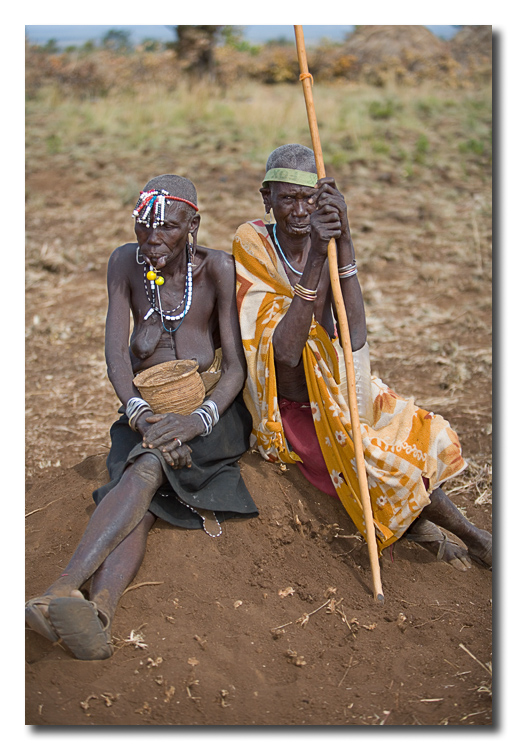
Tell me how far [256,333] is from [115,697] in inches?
66.4

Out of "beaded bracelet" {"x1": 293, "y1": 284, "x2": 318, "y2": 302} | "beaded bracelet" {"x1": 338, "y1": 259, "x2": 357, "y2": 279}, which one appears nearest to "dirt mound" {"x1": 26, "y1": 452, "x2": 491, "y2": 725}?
"beaded bracelet" {"x1": 293, "y1": 284, "x2": 318, "y2": 302}

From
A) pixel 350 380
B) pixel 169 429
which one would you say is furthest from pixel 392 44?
pixel 169 429

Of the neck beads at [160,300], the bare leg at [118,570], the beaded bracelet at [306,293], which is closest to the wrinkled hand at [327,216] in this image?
the beaded bracelet at [306,293]

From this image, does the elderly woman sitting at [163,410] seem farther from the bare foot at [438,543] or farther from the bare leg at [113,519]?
the bare foot at [438,543]

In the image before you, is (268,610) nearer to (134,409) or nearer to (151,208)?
(134,409)

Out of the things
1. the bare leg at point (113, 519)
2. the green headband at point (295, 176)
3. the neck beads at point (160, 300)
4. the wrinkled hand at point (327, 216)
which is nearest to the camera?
the bare leg at point (113, 519)

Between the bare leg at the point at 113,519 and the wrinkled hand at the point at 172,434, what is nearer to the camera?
the bare leg at the point at 113,519

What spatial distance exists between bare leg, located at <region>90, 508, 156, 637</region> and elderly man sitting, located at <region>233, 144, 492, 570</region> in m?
0.78

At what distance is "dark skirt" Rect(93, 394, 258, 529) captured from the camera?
3260 millimetres

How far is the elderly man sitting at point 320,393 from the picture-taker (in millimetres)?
3328

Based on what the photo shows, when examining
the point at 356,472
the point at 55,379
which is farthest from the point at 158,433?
the point at 55,379

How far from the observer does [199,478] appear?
10.8 feet

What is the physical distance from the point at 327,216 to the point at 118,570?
1.71 meters

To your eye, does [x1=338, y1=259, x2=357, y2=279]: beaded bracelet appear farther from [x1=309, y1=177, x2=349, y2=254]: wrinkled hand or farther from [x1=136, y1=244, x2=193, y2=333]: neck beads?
[x1=136, y1=244, x2=193, y2=333]: neck beads
